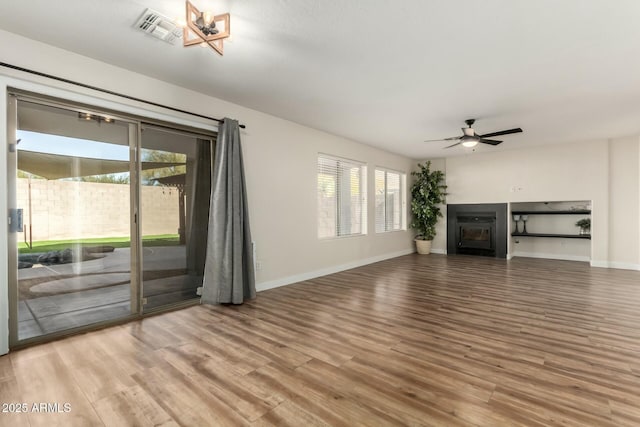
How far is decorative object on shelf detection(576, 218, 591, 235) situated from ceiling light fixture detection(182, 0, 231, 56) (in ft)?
26.5

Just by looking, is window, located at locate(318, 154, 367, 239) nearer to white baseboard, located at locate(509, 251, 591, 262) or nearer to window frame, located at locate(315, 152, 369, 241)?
window frame, located at locate(315, 152, 369, 241)

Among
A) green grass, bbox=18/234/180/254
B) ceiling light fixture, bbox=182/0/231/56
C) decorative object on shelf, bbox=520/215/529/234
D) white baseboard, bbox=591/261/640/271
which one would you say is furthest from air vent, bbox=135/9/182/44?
white baseboard, bbox=591/261/640/271

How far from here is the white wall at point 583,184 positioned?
19.7 feet

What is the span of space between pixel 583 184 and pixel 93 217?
856 centimetres

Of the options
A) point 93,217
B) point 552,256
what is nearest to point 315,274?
point 93,217

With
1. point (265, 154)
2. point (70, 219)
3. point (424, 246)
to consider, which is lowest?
point (424, 246)

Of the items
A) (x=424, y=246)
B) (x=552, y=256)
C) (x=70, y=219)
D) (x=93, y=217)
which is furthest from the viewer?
(x=424, y=246)

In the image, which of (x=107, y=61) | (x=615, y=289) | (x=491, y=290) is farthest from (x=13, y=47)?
(x=615, y=289)

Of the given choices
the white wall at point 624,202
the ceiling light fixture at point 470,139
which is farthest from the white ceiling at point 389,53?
the white wall at point 624,202

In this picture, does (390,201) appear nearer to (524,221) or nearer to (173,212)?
(524,221)

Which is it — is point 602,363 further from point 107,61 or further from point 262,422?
point 107,61

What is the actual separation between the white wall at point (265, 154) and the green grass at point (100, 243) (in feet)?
0.83

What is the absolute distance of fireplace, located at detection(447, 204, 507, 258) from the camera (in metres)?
7.37

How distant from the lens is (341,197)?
612 centimetres
